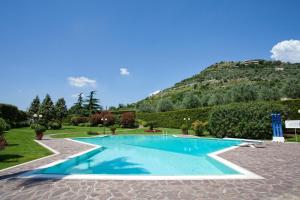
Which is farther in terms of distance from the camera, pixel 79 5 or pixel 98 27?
pixel 98 27

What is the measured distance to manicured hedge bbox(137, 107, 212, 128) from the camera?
29641 mm

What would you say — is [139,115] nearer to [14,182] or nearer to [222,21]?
[222,21]

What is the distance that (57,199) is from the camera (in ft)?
16.5

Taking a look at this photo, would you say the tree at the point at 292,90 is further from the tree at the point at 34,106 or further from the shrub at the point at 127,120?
the tree at the point at 34,106

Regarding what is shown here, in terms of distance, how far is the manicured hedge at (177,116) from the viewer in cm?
2964

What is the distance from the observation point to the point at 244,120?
20156 millimetres

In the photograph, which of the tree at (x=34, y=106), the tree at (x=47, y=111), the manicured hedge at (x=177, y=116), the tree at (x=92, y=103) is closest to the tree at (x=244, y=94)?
the manicured hedge at (x=177, y=116)

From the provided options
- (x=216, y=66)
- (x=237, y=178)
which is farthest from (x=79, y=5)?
(x=216, y=66)

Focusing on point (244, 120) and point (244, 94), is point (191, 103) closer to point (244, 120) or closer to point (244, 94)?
point (244, 94)

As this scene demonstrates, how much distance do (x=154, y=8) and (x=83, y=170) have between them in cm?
1250

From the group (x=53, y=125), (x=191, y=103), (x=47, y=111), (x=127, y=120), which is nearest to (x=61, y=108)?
(x=47, y=111)

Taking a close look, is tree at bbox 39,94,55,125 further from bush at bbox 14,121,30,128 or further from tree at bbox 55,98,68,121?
tree at bbox 55,98,68,121

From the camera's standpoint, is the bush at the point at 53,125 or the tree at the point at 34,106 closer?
the bush at the point at 53,125

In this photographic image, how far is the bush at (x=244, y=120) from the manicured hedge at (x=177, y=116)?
637 cm
